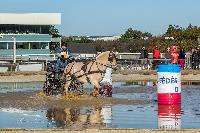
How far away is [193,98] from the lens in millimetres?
26281

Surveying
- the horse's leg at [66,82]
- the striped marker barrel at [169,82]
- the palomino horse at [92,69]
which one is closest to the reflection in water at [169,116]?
the striped marker barrel at [169,82]

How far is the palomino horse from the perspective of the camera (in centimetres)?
2447

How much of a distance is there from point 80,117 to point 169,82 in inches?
157

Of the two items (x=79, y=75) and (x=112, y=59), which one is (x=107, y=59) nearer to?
(x=112, y=59)

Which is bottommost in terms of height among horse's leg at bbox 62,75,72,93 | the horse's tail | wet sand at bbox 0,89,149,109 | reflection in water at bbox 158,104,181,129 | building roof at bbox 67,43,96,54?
wet sand at bbox 0,89,149,109

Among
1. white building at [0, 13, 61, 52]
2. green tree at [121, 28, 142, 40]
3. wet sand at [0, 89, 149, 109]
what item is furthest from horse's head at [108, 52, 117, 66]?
green tree at [121, 28, 142, 40]

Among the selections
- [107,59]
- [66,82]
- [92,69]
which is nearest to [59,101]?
[66,82]

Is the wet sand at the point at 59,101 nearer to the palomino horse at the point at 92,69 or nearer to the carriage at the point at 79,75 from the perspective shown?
the carriage at the point at 79,75

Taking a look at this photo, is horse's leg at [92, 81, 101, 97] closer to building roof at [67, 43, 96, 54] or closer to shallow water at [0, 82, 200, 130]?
shallow water at [0, 82, 200, 130]

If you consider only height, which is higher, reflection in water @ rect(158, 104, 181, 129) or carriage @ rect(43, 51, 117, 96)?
carriage @ rect(43, 51, 117, 96)

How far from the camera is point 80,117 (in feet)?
61.2

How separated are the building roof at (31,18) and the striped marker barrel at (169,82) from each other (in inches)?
3460

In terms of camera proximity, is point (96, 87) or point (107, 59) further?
point (96, 87)

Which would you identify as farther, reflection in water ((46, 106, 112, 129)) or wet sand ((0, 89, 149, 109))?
wet sand ((0, 89, 149, 109))
